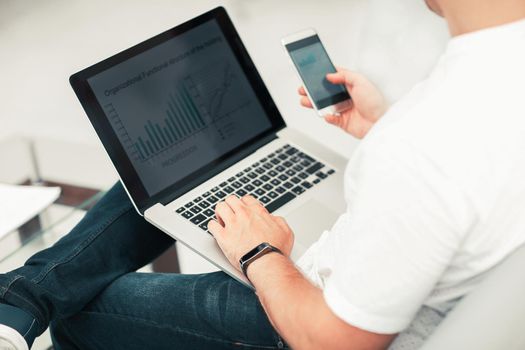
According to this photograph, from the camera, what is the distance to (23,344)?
3.21ft

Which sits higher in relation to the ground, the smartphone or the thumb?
the smartphone

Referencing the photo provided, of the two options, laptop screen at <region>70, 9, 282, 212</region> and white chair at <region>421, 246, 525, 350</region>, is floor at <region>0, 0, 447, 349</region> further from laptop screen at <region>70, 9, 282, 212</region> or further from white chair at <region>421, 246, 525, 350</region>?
white chair at <region>421, 246, 525, 350</region>

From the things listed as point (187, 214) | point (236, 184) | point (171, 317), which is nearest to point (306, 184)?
point (236, 184)

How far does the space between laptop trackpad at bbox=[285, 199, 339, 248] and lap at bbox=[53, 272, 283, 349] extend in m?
0.14

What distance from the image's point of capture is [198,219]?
1191mm

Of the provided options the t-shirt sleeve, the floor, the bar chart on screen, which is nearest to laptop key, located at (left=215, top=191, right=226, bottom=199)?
the bar chart on screen

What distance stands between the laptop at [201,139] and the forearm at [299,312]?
12 centimetres

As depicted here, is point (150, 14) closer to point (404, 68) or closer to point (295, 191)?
point (404, 68)

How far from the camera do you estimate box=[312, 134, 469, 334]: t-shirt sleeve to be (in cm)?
71

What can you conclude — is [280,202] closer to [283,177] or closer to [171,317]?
[283,177]

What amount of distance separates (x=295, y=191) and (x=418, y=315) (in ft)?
1.41

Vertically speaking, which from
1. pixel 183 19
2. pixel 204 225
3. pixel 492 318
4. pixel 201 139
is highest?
pixel 183 19

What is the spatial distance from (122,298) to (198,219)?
7.3 inches

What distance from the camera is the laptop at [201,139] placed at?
1.18 meters
